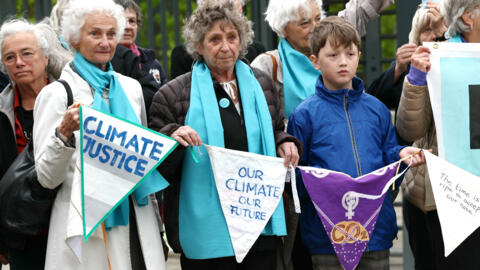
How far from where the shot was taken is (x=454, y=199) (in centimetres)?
412

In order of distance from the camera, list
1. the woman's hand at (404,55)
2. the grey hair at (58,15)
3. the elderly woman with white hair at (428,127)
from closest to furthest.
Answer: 1. the elderly woman with white hair at (428,127)
2. the woman's hand at (404,55)
3. the grey hair at (58,15)

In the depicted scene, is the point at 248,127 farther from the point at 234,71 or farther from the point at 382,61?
the point at 382,61

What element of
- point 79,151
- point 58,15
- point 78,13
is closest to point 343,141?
Result: point 79,151

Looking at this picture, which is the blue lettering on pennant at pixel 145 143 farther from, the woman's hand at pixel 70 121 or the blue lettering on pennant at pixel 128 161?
the woman's hand at pixel 70 121

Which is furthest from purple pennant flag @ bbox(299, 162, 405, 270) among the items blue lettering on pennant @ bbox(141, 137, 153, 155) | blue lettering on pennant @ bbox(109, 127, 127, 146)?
blue lettering on pennant @ bbox(109, 127, 127, 146)

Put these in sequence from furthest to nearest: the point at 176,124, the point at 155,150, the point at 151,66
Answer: the point at 151,66, the point at 176,124, the point at 155,150

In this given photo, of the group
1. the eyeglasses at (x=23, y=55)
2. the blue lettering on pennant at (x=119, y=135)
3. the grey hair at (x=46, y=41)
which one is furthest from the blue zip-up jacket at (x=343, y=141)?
the eyeglasses at (x=23, y=55)

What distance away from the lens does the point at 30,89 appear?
4.54m

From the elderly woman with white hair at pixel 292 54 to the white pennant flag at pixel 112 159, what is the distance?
1.09 metres

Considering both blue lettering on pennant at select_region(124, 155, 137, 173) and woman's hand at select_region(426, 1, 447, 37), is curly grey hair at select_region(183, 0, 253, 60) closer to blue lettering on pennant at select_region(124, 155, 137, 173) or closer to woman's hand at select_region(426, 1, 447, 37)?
blue lettering on pennant at select_region(124, 155, 137, 173)

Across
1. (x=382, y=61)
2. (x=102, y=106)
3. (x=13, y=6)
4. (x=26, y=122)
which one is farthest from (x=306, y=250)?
(x=13, y=6)

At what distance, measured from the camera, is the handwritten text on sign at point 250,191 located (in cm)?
416

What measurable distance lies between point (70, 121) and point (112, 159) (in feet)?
0.96

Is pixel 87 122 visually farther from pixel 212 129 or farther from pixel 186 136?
pixel 212 129
